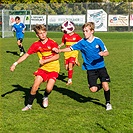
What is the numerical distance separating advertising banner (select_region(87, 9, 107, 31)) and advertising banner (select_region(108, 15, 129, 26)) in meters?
0.80

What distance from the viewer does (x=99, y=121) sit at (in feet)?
20.6

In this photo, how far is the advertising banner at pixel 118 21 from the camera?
3903 centimetres

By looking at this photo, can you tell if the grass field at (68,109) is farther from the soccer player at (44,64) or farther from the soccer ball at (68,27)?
the soccer ball at (68,27)

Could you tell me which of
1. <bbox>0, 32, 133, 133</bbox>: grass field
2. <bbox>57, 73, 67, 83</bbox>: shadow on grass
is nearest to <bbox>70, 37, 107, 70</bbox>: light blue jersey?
<bbox>0, 32, 133, 133</bbox>: grass field

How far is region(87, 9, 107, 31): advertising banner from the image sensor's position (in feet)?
126

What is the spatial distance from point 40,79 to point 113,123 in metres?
1.81

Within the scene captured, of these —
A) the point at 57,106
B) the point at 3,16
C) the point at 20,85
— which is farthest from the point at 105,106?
the point at 3,16

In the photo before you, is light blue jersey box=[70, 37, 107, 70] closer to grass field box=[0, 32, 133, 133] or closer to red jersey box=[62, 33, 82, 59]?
grass field box=[0, 32, 133, 133]

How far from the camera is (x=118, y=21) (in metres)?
39.2

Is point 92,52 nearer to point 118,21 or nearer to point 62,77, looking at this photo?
point 62,77

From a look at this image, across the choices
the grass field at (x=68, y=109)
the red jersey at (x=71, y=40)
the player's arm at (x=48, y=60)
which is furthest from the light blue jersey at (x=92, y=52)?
the red jersey at (x=71, y=40)

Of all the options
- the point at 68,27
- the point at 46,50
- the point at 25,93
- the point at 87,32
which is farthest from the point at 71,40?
the point at 87,32

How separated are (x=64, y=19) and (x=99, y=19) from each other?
379cm

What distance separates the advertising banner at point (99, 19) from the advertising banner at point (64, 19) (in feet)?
2.90
